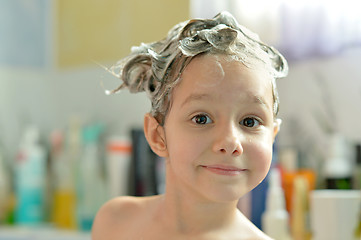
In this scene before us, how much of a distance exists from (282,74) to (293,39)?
62 centimetres

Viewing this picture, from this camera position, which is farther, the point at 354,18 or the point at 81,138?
the point at 81,138

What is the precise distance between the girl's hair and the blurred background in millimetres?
452

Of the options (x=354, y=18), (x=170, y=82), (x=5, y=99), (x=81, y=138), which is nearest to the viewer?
(x=170, y=82)

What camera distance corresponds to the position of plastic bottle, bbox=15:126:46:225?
1.53m

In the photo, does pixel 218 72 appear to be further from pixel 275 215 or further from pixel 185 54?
pixel 275 215

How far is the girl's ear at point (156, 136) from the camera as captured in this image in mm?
638

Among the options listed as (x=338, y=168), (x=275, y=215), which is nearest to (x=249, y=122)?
(x=275, y=215)

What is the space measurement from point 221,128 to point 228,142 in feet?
0.07

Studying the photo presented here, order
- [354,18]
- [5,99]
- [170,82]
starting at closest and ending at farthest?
[170,82]
[354,18]
[5,99]

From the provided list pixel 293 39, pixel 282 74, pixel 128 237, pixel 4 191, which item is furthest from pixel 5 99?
pixel 282 74

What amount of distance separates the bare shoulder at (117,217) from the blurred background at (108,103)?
0.42 m

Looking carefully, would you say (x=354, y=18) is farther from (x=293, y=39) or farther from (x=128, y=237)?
(x=128, y=237)

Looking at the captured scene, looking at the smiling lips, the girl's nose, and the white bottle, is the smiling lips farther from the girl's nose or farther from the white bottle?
the white bottle

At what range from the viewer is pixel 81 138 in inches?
58.2
